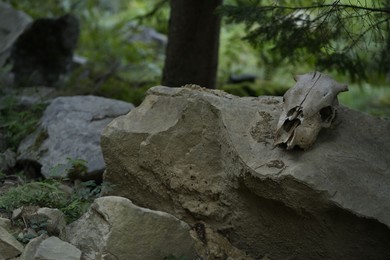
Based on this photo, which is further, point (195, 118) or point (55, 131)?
point (55, 131)

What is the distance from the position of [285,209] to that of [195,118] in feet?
3.04

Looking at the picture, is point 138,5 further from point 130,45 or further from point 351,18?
point 351,18

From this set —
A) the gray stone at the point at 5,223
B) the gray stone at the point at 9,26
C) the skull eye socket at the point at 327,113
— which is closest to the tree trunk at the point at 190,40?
the gray stone at the point at 9,26

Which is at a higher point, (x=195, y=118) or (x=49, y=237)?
(x=195, y=118)

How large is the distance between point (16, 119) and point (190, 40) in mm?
2080

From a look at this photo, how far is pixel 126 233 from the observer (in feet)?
12.1

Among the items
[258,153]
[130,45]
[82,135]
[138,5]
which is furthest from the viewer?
[138,5]

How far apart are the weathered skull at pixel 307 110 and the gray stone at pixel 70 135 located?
1949mm

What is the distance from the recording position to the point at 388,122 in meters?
4.23

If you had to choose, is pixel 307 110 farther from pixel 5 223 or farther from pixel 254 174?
pixel 5 223

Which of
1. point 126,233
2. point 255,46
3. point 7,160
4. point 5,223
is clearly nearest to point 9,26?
point 7,160

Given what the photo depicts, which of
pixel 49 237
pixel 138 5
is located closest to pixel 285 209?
pixel 49 237

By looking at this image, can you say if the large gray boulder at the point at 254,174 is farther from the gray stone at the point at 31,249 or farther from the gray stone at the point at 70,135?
the gray stone at the point at 31,249

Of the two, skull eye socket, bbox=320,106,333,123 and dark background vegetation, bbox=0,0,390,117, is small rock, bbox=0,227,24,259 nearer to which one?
skull eye socket, bbox=320,106,333,123
